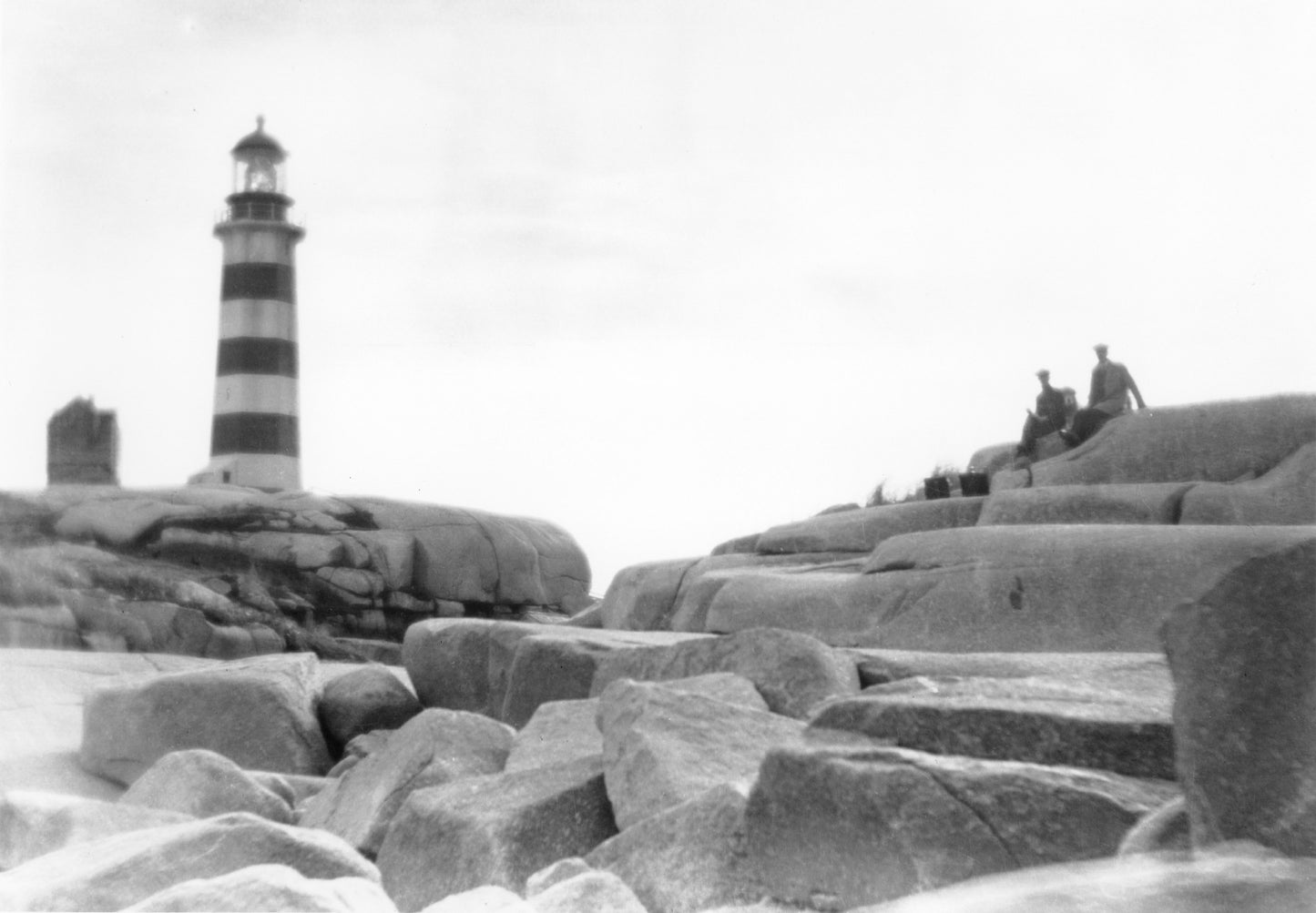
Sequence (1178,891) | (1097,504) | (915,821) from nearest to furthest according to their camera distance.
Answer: (1178,891), (915,821), (1097,504)

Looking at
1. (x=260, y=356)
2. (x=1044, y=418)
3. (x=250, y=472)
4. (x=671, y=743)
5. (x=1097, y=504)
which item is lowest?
(x=671, y=743)

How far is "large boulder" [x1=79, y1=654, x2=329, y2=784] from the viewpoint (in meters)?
6.33

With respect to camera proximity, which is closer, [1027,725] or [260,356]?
[1027,725]

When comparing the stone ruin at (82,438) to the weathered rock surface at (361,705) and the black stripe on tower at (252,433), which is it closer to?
the weathered rock surface at (361,705)

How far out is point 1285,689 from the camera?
2533 millimetres

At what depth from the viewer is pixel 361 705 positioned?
22.4 ft

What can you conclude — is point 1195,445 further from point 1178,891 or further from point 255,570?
point 255,570

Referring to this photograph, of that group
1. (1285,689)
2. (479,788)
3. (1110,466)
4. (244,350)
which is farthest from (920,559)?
(244,350)

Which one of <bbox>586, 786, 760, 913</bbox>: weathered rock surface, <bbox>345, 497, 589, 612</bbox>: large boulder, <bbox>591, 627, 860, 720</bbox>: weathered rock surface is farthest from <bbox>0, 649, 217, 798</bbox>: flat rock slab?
<bbox>345, 497, 589, 612</bbox>: large boulder

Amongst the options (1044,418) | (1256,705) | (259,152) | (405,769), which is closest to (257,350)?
(259,152)

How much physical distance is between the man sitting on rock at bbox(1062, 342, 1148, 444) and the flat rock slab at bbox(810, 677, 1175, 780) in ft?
5.48

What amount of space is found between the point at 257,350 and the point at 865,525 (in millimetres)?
9405

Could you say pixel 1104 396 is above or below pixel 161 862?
above

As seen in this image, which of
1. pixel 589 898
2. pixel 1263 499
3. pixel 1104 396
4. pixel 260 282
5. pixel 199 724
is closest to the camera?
pixel 589 898
